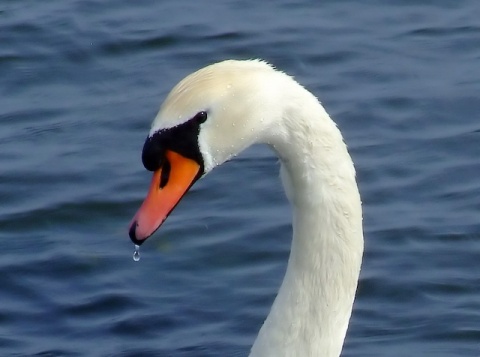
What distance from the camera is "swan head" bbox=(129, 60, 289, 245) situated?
4797 mm

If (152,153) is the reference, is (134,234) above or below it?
below

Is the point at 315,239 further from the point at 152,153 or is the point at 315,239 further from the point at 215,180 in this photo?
the point at 215,180

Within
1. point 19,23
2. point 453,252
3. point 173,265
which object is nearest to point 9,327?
point 173,265

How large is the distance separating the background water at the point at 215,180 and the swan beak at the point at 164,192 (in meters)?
2.86

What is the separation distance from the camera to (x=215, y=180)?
31.3 feet

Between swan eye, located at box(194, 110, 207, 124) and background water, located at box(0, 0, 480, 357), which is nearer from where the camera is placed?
swan eye, located at box(194, 110, 207, 124)

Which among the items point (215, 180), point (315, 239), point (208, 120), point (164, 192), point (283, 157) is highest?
point (208, 120)

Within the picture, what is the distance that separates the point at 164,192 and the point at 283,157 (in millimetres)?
439

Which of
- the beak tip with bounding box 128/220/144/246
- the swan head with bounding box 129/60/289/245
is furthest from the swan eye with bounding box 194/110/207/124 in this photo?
the beak tip with bounding box 128/220/144/246

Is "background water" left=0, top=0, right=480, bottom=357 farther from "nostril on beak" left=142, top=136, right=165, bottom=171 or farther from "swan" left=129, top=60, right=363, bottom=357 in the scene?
"nostril on beak" left=142, top=136, right=165, bottom=171

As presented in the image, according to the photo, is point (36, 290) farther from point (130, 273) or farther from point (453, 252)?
point (453, 252)

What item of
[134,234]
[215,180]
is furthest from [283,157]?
[215,180]

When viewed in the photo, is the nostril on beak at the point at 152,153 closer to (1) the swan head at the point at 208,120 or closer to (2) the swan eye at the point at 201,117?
(1) the swan head at the point at 208,120

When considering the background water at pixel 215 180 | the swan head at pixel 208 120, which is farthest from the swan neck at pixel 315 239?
the background water at pixel 215 180
